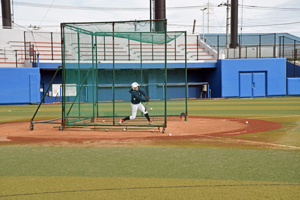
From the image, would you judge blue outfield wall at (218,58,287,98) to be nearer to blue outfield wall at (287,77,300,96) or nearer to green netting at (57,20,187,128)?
blue outfield wall at (287,77,300,96)

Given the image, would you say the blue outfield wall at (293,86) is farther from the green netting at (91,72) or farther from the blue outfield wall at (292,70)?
the green netting at (91,72)

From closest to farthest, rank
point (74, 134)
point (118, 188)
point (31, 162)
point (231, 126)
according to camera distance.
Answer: point (118, 188) → point (31, 162) → point (74, 134) → point (231, 126)

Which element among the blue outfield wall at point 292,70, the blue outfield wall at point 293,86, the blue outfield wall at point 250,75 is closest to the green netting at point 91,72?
the blue outfield wall at point 250,75

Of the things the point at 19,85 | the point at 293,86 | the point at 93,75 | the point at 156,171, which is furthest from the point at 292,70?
the point at 156,171

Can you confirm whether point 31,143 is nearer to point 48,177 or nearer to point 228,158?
point 48,177

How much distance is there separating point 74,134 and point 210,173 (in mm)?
6088

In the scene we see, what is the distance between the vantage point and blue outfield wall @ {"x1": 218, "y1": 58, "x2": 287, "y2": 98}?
34500 millimetres

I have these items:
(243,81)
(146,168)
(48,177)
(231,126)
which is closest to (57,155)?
(48,177)

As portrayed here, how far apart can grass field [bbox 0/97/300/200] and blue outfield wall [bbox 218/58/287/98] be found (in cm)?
2662

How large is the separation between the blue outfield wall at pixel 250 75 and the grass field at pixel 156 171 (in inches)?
1048

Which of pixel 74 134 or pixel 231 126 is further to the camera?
pixel 231 126

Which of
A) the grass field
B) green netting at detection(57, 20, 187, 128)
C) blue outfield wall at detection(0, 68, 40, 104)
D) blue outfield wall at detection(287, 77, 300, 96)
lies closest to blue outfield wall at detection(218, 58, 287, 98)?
blue outfield wall at detection(287, 77, 300, 96)

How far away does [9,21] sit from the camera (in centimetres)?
4047

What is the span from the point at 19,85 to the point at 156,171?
27.3 meters
